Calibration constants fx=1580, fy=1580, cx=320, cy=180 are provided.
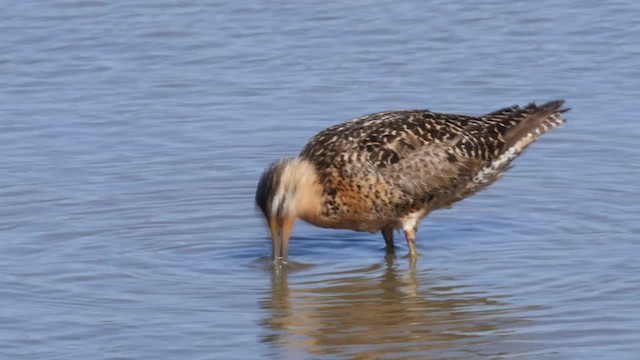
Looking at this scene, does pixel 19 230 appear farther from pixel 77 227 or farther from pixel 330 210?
pixel 330 210

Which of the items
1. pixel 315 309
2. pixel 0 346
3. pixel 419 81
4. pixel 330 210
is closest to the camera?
pixel 0 346

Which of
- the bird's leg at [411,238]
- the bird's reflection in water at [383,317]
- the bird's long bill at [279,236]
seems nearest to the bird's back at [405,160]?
the bird's leg at [411,238]

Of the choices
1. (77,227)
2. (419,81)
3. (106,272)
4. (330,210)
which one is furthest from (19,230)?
(419,81)

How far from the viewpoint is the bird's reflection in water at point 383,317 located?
7.94m

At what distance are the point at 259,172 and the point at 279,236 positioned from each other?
1745mm

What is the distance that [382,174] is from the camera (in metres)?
9.84

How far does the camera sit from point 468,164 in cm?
1015

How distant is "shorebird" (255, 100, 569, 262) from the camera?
9.73m

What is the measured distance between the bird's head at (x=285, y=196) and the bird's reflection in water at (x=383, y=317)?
0.90ft

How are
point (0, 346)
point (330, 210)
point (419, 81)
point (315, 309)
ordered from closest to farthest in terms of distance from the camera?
point (0, 346) < point (315, 309) < point (330, 210) < point (419, 81)

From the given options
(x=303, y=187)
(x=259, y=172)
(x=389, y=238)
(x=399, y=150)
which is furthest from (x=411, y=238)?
(x=259, y=172)

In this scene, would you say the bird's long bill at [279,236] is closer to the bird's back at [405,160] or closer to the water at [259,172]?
the water at [259,172]

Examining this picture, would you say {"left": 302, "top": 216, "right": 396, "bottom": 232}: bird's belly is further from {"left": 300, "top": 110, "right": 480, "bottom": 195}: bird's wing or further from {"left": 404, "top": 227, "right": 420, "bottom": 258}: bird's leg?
{"left": 300, "top": 110, "right": 480, "bottom": 195}: bird's wing

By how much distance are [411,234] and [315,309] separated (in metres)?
1.38
